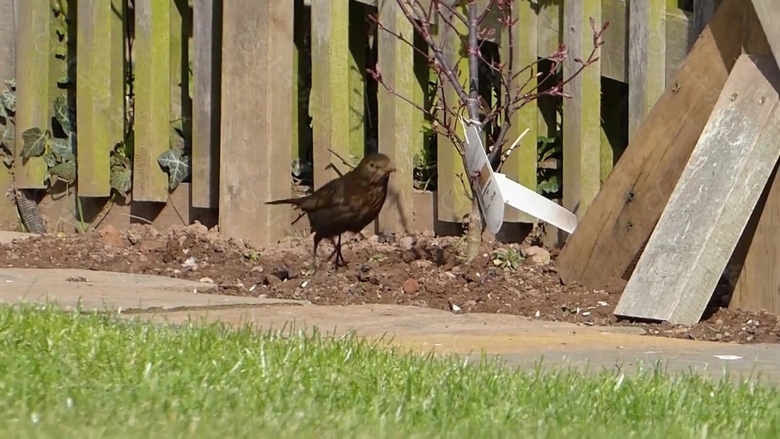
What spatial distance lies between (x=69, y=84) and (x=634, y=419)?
18.4 feet

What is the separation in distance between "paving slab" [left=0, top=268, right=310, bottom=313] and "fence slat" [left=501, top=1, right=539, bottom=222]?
1531 millimetres

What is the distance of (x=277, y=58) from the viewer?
7062mm

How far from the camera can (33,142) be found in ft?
26.0

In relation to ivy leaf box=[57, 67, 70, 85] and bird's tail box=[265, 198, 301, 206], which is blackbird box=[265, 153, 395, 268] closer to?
bird's tail box=[265, 198, 301, 206]

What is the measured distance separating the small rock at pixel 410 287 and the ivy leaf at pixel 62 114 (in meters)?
2.99

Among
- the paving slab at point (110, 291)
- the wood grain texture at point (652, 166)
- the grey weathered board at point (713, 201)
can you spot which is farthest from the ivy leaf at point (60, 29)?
the grey weathered board at point (713, 201)

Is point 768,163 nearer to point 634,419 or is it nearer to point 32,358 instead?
point 634,419

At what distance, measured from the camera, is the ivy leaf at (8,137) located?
8.09 m

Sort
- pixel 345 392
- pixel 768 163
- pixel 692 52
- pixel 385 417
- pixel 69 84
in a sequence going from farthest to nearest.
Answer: pixel 69 84 < pixel 692 52 < pixel 768 163 < pixel 345 392 < pixel 385 417

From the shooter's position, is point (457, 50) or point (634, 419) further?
point (457, 50)

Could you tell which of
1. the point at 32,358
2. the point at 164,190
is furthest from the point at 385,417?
the point at 164,190

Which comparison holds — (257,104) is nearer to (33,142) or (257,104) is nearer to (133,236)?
(133,236)

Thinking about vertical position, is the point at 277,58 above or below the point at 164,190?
above

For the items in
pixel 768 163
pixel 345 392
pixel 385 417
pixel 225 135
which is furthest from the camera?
pixel 225 135
